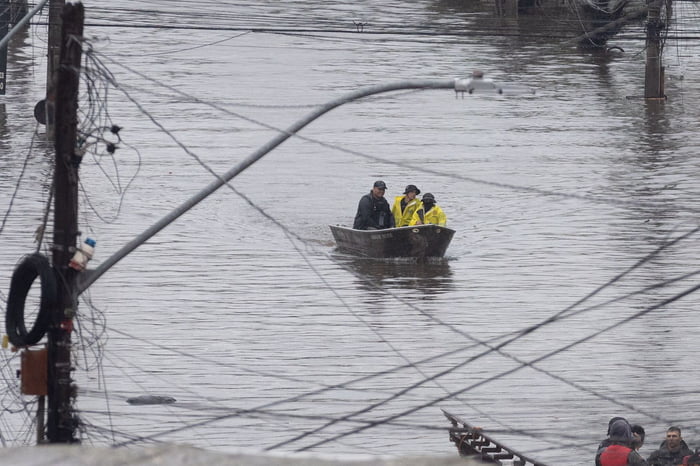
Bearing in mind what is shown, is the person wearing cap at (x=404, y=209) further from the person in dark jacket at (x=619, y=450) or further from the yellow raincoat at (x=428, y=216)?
the person in dark jacket at (x=619, y=450)

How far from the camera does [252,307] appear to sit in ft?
88.2

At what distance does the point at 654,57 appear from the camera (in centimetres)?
4744

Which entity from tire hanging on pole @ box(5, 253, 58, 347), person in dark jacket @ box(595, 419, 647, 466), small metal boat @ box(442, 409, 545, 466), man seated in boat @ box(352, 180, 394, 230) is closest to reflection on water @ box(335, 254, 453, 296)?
man seated in boat @ box(352, 180, 394, 230)

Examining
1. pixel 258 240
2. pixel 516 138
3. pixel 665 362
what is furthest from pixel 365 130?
pixel 665 362

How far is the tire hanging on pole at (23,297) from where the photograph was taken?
531 inches

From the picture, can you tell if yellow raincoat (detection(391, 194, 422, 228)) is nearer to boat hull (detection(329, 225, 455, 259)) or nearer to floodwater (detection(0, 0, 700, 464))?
boat hull (detection(329, 225, 455, 259))

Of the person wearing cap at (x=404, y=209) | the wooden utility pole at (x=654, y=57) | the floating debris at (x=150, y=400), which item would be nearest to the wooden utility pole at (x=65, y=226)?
the floating debris at (x=150, y=400)

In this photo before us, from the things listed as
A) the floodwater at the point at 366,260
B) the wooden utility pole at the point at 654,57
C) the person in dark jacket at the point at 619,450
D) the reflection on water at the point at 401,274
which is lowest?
the reflection on water at the point at 401,274

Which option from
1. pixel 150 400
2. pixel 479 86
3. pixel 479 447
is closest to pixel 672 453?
pixel 479 447

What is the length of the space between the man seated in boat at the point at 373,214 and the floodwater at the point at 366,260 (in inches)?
33.8

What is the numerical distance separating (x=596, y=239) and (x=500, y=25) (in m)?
26.2

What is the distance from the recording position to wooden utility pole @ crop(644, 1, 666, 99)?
44.7m

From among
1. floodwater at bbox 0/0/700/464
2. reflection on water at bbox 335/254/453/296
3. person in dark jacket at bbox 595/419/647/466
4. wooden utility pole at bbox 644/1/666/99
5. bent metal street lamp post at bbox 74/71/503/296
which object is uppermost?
bent metal street lamp post at bbox 74/71/503/296

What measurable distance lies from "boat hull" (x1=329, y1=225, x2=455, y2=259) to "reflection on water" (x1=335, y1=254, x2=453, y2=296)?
18cm
